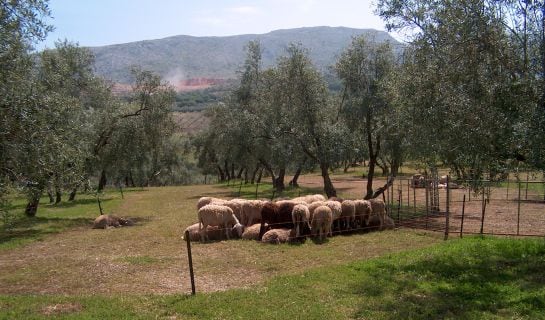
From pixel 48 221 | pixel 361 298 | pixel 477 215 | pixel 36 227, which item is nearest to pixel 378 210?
pixel 477 215

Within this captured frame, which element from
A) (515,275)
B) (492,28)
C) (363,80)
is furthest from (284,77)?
(515,275)

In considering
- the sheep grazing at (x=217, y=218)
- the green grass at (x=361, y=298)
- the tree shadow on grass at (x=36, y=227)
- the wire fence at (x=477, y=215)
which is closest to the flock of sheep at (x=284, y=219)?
the sheep grazing at (x=217, y=218)

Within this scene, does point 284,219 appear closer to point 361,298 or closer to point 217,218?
point 217,218

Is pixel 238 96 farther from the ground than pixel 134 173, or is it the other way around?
pixel 238 96

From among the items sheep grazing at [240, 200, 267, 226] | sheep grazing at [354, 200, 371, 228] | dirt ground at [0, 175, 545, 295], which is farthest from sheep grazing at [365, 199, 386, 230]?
sheep grazing at [240, 200, 267, 226]

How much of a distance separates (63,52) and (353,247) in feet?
77.2

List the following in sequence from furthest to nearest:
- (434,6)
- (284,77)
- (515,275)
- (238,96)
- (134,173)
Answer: (134,173), (238,96), (284,77), (434,6), (515,275)

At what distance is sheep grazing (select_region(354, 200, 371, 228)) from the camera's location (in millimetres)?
19359

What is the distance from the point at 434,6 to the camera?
1379 cm

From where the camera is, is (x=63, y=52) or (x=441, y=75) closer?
(x=441, y=75)

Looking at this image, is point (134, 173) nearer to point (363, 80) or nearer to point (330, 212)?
point (363, 80)

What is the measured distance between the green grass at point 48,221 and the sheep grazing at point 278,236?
8.29 m

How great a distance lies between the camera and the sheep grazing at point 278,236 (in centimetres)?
A: 1677

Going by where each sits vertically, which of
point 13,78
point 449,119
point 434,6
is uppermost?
point 434,6
